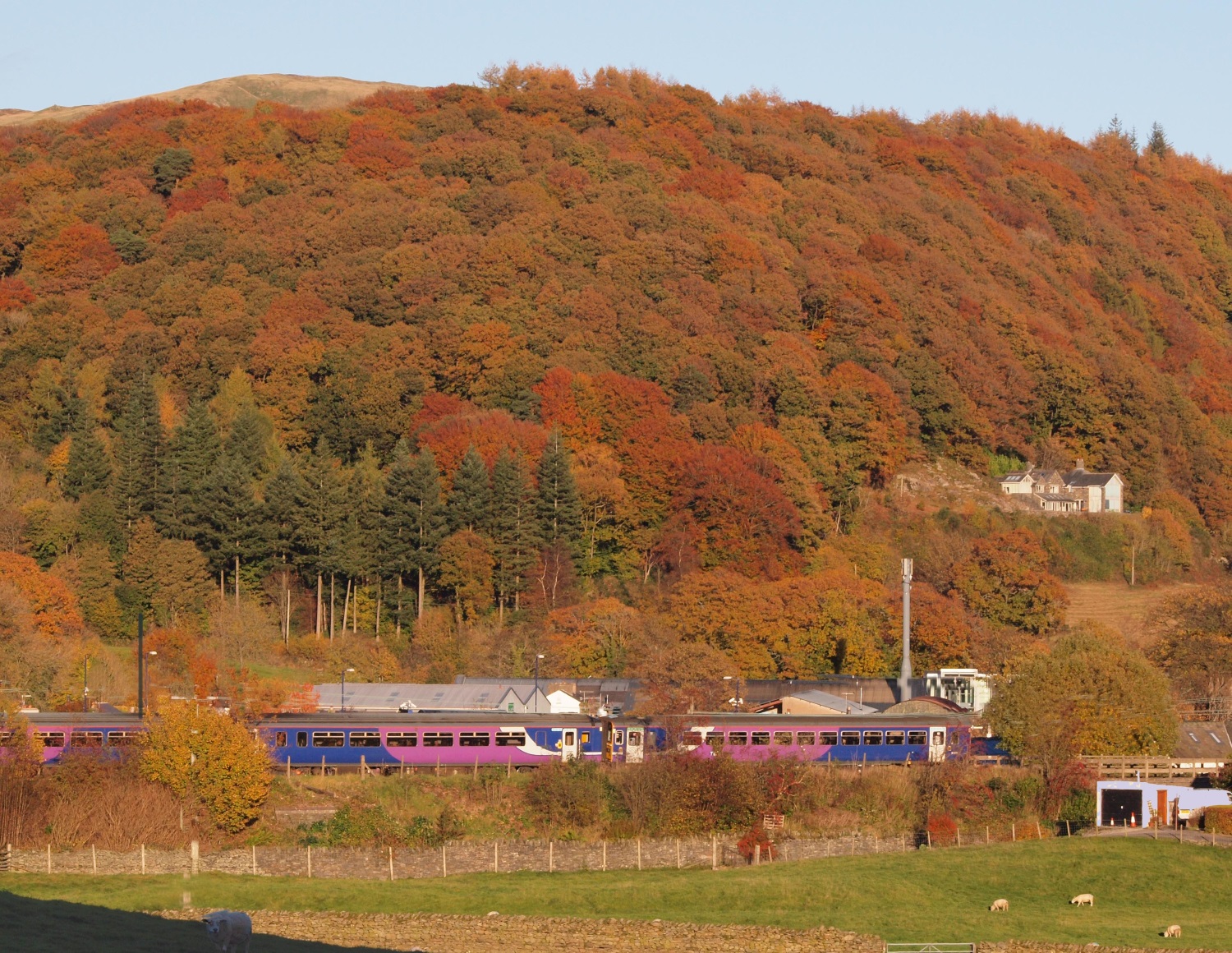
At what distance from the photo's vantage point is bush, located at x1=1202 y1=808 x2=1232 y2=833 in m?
46.2

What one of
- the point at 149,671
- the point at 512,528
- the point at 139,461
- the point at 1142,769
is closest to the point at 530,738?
the point at 1142,769

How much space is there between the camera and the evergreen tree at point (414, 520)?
269ft

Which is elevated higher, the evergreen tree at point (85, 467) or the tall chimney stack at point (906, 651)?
the evergreen tree at point (85, 467)

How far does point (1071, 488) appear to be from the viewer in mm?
110625

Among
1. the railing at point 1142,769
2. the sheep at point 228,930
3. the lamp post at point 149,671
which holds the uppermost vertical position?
the lamp post at point 149,671

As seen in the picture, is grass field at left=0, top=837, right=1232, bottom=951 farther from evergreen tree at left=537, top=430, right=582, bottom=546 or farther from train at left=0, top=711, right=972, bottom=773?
evergreen tree at left=537, top=430, right=582, bottom=546

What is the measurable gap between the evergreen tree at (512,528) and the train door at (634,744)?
79.9ft

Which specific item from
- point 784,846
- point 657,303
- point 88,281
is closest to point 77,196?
point 88,281

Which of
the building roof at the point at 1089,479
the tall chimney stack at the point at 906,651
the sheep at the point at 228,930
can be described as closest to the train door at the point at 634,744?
the tall chimney stack at the point at 906,651

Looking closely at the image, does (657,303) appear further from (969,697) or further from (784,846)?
(784,846)

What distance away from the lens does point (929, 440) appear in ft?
363

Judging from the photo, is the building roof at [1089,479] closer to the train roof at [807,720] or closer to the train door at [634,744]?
the train roof at [807,720]

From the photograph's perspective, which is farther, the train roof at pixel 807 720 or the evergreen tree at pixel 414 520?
the evergreen tree at pixel 414 520

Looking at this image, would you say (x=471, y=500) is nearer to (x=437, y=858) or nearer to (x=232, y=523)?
(x=232, y=523)
